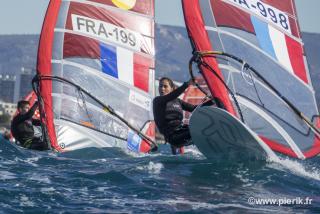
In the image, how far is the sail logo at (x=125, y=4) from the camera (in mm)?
15469

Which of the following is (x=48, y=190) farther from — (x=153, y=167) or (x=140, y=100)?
(x=140, y=100)

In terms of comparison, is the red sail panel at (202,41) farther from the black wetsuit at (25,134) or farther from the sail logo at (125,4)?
the sail logo at (125,4)

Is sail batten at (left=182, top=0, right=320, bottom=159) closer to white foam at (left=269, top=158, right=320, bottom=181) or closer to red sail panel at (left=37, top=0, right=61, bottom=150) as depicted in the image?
white foam at (left=269, top=158, right=320, bottom=181)

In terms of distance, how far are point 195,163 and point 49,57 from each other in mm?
5734

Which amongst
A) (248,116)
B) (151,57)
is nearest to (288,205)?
(248,116)

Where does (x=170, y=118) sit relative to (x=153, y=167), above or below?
above

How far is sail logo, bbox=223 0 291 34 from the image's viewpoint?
11094 mm

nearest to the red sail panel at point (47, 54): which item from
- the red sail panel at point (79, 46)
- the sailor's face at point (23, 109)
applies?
the red sail panel at point (79, 46)

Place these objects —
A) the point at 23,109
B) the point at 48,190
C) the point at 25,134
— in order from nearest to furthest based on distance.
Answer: the point at 48,190 < the point at 23,109 < the point at 25,134

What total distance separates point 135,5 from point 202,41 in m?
5.10

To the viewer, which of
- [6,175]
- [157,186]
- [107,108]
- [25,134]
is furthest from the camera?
[107,108]

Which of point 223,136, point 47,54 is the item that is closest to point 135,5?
point 47,54

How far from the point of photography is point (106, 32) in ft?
49.8

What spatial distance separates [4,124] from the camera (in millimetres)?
69625
